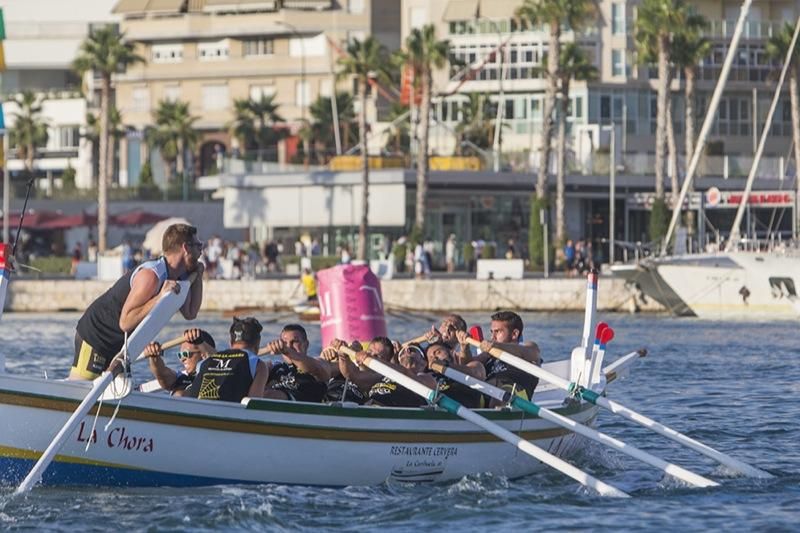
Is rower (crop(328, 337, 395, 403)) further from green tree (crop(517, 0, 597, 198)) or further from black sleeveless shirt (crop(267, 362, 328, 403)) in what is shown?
green tree (crop(517, 0, 597, 198))

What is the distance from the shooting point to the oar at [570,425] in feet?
55.4

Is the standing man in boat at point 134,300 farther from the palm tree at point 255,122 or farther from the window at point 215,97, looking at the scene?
the window at point 215,97

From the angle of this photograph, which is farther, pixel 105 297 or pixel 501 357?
pixel 501 357

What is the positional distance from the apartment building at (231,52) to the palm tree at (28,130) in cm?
494

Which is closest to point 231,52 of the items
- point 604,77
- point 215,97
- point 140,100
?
point 215,97

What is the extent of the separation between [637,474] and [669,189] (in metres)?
59.6

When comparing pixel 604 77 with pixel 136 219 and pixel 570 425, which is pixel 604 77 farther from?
pixel 570 425

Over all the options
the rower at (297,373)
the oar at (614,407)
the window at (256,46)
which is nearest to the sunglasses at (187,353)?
the rower at (297,373)

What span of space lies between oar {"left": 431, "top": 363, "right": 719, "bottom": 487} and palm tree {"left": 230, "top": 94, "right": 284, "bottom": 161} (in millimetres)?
80390

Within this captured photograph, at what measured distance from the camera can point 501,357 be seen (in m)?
18.1

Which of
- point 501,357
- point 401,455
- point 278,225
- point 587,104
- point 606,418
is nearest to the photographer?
point 401,455

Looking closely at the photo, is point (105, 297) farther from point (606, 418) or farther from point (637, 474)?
point (606, 418)

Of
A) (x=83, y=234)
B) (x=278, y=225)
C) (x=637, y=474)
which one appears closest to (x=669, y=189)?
(x=278, y=225)

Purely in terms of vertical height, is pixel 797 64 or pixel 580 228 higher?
pixel 797 64
